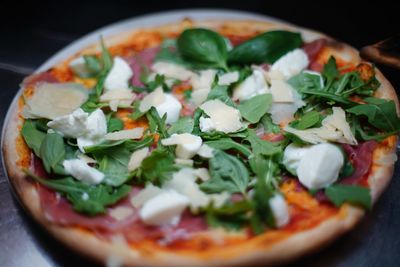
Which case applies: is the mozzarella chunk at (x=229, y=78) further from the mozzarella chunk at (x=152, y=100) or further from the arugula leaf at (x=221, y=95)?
the mozzarella chunk at (x=152, y=100)

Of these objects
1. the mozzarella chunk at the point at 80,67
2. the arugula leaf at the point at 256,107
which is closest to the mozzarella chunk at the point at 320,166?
the arugula leaf at the point at 256,107

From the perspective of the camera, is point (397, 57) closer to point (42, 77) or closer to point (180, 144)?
point (180, 144)

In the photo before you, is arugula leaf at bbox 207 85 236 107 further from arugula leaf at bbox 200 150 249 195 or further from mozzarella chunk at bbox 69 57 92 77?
mozzarella chunk at bbox 69 57 92 77

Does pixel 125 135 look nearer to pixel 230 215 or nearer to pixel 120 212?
pixel 120 212

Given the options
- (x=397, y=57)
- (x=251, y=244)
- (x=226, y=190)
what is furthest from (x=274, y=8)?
(x=251, y=244)

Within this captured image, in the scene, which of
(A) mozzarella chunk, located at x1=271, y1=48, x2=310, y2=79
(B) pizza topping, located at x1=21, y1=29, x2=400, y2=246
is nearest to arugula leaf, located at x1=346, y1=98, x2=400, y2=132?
(B) pizza topping, located at x1=21, y1=29, x2=400, y2=246

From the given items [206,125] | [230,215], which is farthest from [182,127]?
[230,215]
